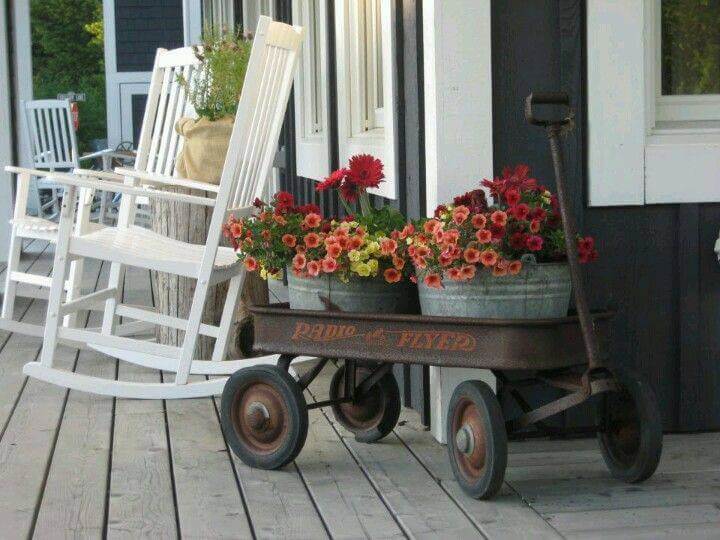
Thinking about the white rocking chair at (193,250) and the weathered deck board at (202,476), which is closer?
the weathered deck board at (202,476)

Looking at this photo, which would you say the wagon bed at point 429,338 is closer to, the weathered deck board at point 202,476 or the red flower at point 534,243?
the red flower at point 534,243

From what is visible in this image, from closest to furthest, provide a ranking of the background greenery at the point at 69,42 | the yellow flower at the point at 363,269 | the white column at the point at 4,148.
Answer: the yellow flower at the point at 363,269 → the white column at the point at 4,148 → the background greenery at the point at 69,42

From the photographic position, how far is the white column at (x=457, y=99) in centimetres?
304

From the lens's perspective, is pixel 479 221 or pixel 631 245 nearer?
pixel 479 221

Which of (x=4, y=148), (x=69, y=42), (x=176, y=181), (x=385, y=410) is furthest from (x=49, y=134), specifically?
(x=69, y=42)

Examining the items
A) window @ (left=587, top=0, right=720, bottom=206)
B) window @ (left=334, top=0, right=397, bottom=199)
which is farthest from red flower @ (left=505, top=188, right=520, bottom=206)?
window @ (left=334, top=0, right=397, bottom=199)

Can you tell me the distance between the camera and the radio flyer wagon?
8.45 feet

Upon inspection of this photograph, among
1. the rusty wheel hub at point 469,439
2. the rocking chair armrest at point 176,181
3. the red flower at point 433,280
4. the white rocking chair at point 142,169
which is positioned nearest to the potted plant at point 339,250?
the red flower at point 433,280

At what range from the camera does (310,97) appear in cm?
555

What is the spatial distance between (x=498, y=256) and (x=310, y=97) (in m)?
3.08

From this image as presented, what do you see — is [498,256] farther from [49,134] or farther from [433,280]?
[49,134]

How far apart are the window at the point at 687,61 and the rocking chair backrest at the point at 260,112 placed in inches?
41.7

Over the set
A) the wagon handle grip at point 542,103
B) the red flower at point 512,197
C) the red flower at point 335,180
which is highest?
the wagon handle grip at point 542,103

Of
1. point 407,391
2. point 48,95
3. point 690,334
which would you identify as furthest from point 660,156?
point 48,95
